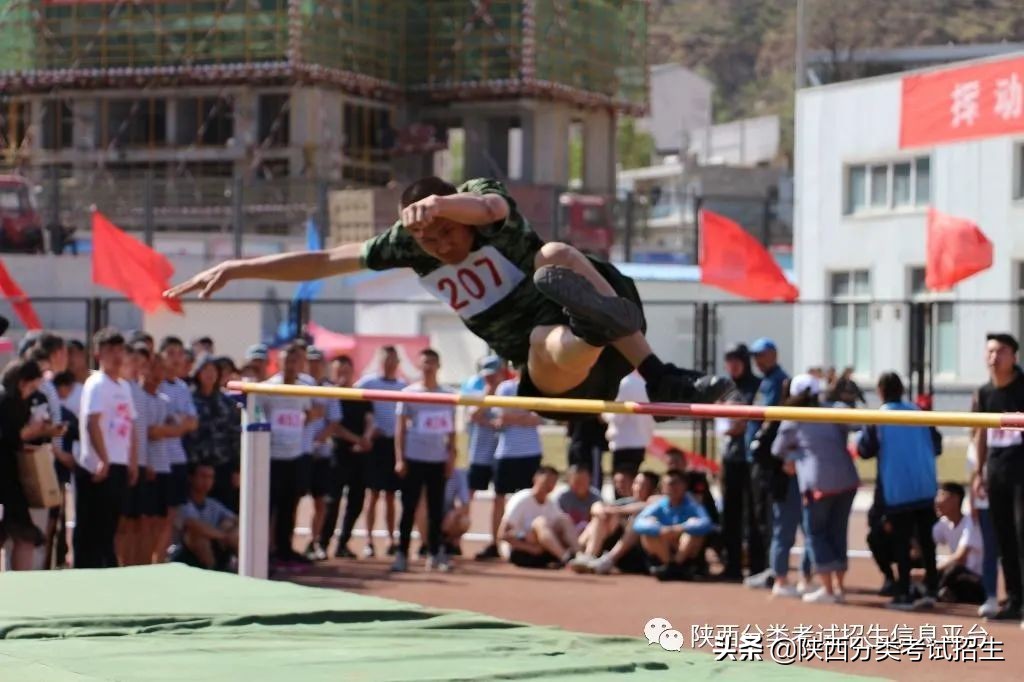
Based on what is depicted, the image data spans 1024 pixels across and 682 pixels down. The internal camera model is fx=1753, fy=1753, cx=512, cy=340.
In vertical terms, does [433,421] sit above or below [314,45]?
below

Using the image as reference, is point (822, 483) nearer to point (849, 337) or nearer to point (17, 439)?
point (17, 439)

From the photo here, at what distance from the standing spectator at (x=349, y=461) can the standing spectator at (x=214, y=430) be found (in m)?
1.24

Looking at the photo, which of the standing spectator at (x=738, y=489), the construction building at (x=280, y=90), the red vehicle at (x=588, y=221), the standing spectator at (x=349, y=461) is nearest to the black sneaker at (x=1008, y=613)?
the standing spectator at (x=738, y=489)

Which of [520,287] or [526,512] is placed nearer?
[520,287]

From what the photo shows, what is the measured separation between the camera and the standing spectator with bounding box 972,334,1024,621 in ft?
32.3

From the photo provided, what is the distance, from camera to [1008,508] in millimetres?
10102

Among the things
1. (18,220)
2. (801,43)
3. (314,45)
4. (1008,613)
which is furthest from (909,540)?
(314,45)

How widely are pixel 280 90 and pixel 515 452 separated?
44.6 m

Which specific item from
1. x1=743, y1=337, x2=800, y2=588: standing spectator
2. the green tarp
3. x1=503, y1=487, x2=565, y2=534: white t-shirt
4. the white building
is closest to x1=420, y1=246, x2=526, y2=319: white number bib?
the green tarp

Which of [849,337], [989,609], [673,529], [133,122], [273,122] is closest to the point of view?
[989,609]

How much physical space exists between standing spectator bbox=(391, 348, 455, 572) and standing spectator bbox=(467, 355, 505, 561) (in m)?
0.67

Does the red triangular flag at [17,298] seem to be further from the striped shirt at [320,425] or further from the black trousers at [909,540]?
the black trousers at [909,540]

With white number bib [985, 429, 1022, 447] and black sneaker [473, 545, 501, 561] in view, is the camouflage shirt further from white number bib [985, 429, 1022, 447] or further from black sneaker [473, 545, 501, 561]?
black sneaker [473, 545, 501, 561]

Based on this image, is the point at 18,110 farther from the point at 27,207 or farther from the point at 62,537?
the point at 62,537
